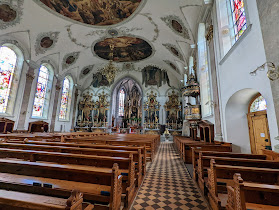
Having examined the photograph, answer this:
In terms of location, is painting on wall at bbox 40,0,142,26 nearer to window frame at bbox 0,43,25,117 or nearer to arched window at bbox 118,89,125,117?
window frame at bbox 0,43,25,117

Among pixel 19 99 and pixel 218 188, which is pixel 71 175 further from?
pixel 19 99

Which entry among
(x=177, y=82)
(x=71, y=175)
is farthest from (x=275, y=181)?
(x=177, y=82)

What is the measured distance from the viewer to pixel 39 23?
30.8 ft

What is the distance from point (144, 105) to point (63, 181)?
15.3 m

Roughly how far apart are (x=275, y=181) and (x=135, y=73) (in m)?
17.1

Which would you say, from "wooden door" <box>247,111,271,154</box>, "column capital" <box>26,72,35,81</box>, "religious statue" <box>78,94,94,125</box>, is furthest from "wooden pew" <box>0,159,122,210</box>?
"religious statue" <box>78,94,94,125</box>

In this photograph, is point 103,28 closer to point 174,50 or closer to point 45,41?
point 45,41

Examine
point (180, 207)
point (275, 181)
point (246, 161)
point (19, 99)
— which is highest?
point (19, 99)

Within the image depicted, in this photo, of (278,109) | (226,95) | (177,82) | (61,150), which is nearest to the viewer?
(278,109)

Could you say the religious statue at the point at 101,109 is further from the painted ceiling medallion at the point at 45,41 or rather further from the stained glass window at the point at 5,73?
the stained glass window at the point at 5,73

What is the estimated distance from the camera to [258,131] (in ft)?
13.9

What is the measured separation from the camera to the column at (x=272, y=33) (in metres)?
2.67

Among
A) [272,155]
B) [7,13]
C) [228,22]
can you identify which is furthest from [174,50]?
[7,13]

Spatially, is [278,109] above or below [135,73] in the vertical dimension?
below
